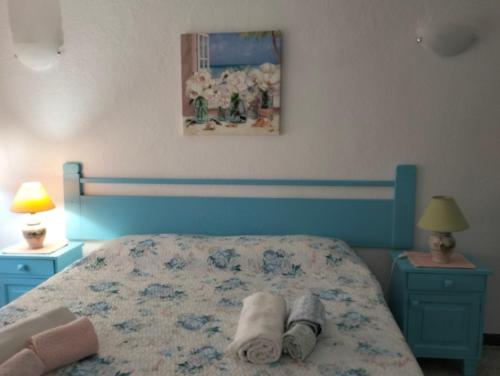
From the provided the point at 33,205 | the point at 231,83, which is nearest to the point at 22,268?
the point at 33,205

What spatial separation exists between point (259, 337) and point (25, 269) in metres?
1.75

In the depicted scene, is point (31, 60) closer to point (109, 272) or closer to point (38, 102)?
point (38, 102)

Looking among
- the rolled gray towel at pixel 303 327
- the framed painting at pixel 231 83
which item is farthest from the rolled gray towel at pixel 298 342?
the framed painting at pixel 231 83

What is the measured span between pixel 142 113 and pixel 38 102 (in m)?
0.67

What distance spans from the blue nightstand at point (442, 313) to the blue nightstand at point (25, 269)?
73.8 inches

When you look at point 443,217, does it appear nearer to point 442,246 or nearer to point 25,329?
point 442,246

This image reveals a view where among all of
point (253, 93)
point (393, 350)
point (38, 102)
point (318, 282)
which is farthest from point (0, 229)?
point (393, 350)

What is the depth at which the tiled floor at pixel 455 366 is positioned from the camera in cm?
248

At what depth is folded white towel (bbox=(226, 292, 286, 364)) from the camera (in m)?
1.51

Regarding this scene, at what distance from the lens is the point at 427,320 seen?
7.95 ft

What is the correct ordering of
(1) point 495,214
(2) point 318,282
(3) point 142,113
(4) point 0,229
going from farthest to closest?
(4) point 0,229
(3) point 142,113
(1) point 495,214
(2) point 318,282

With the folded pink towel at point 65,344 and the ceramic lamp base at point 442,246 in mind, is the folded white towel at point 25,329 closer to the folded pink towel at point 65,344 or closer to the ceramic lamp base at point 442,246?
the folded pink towel at point 65,344

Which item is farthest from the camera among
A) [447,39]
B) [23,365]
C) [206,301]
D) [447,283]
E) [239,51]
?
[239,51]

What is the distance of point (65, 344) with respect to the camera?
1514mm
